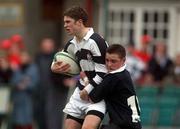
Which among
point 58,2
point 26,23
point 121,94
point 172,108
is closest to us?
point 121,94

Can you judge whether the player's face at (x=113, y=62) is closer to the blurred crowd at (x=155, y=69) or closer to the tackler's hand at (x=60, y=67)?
the tackler's hand at (x=60, y=67)

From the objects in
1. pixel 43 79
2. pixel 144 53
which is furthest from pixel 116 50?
pixel 144 53

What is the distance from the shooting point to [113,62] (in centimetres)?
1082

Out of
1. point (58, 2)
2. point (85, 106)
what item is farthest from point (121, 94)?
point (58, 2)

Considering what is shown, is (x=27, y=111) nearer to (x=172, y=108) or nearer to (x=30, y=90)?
(x=30, y=90)

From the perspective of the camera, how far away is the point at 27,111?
20062mm

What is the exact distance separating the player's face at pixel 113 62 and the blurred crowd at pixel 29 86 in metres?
8.42

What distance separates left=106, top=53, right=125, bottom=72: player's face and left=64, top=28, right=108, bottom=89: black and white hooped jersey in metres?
0.13

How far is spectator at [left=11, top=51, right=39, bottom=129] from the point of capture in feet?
63.9

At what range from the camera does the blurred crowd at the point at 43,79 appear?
19438 mm

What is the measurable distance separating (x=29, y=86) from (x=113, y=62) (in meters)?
9.00

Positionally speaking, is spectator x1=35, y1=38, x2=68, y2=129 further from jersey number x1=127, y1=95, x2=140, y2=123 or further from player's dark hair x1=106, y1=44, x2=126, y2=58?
player's dark hair x1=106, y1=44, x2=126, y2=58

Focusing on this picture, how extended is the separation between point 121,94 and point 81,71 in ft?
2.03

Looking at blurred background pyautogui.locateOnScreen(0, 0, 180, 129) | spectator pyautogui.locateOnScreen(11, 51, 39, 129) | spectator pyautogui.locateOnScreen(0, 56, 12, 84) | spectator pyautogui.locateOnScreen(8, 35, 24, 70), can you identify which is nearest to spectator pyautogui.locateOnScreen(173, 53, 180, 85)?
blurred background pyautogui.locateOnScreen(0, 0, 180, 129)
